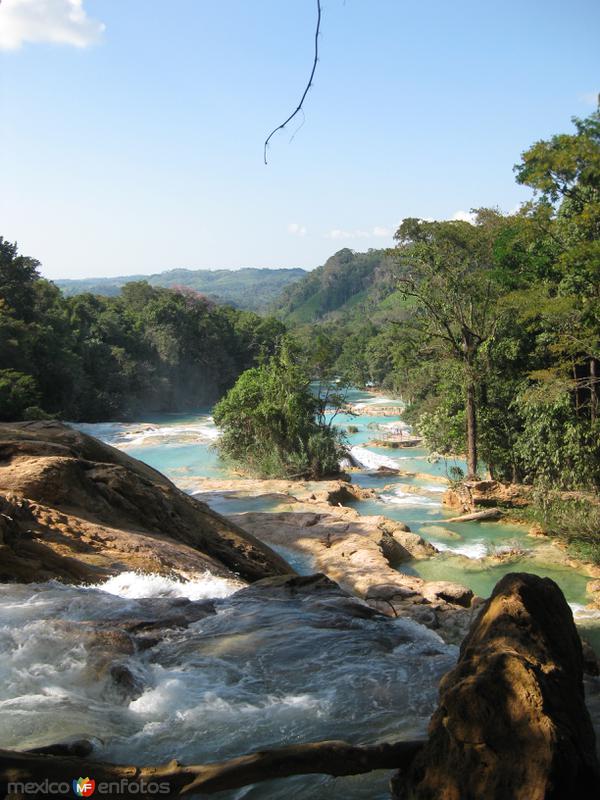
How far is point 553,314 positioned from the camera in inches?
615

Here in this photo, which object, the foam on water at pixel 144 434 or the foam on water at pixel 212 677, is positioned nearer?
the foam on water at pixel 212 677

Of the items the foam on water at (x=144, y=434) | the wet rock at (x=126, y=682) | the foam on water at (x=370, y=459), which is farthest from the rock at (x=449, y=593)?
the foam on water at (x=144, y=434)

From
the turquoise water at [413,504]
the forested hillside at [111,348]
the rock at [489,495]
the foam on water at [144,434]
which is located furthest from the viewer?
the forested hillside at [111,348]

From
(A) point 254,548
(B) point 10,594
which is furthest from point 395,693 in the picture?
(A) point 254,548

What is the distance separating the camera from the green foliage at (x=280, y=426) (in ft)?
74.2

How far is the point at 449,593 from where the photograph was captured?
914cm

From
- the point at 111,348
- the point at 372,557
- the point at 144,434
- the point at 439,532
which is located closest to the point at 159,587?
the point at 372,557

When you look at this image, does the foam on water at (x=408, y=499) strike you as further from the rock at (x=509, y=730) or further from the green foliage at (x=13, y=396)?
the rock at (x=509, y=730)

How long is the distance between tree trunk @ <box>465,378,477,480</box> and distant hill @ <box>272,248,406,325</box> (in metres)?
105

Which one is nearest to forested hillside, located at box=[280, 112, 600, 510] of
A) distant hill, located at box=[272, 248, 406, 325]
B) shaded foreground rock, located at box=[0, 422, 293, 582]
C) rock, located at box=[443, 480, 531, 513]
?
rock, located at box=[443, 480, 531, 513]

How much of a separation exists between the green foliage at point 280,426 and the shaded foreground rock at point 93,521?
40.3ft

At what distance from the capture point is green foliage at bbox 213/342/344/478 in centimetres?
2262

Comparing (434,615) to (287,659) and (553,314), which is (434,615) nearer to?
(287,659)

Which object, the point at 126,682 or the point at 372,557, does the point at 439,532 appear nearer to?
the point at 372,557
